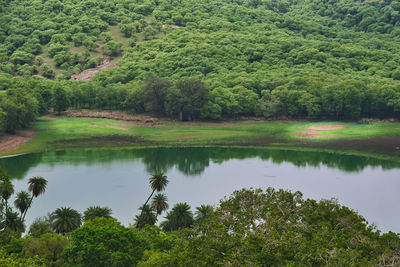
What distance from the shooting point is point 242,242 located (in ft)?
108

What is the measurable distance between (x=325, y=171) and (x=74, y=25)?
455 ft

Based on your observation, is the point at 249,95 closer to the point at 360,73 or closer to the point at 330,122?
the point at 330,122

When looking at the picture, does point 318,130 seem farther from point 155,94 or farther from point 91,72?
point 91,72

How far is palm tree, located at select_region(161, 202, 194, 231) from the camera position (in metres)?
52.4

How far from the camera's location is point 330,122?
128m

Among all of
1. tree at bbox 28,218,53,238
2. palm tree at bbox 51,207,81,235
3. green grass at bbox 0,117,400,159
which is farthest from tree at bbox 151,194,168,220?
green grass at bbox 0,117,400,159

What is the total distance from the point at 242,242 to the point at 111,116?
326ft

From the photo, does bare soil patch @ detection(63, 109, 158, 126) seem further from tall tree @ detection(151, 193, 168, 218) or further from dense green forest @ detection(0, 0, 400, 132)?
tall tree @ detection(151, 193, 168, 218)

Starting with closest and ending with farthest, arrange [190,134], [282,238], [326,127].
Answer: [282,238], [190,134], [326,127]

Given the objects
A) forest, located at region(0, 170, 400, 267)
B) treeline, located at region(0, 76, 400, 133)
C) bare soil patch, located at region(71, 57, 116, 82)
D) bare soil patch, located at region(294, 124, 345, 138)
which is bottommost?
forest, located at region(0, 170, 400, 267)

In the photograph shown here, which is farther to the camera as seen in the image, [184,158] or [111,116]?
[111,116]

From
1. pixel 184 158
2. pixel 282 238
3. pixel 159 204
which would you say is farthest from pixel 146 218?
pixel 184 158

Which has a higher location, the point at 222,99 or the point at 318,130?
the point at 222,99

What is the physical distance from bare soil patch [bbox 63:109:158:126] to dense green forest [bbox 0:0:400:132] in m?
3.25
